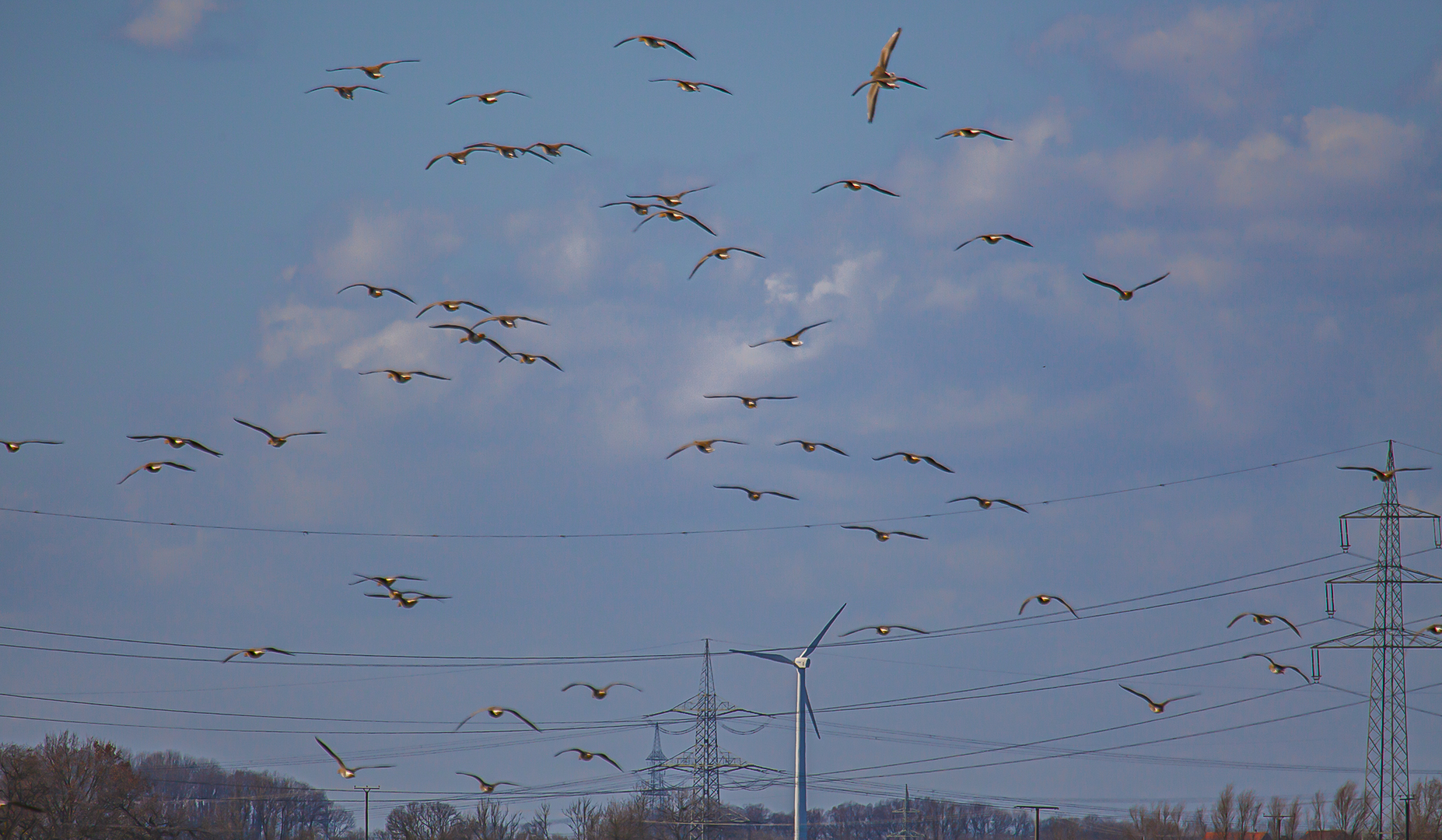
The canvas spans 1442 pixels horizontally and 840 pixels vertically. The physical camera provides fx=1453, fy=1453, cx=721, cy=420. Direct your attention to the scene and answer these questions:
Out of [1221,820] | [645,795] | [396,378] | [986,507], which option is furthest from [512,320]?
[1221,820]

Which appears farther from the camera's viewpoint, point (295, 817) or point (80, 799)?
point (295, 817)

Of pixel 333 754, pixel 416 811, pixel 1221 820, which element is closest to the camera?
pixel 333 754

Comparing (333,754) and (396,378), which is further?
(396,378)

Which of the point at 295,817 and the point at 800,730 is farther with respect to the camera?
the point at 295,817

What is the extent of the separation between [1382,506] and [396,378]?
174ft

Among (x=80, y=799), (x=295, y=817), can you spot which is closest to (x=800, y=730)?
(x=80, y=799)

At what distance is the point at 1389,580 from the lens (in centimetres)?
7075

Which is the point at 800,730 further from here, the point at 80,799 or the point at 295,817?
the point at 295,817

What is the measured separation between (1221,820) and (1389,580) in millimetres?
71361

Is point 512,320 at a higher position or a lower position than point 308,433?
higher

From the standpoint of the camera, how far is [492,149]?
37.0 meters

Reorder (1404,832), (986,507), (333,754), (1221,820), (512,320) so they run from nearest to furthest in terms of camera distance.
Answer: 1. (333,754)
2. (512,320)
3. (986,507)
4. (1404,832)
5. (1221,820)

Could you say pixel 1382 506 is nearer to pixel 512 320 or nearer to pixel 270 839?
pixel 512 320

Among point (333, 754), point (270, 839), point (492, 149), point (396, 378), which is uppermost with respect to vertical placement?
point (492, 149)
